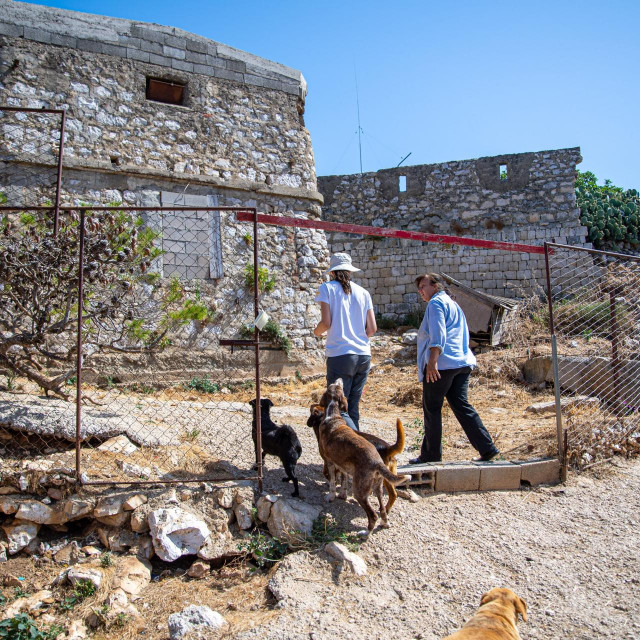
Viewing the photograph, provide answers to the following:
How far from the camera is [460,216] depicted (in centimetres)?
1405

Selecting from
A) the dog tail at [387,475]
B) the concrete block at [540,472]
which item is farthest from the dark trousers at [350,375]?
the concrete block at [540,472]

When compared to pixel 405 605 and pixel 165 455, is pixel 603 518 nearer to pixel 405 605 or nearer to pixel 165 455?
pixel 405 605

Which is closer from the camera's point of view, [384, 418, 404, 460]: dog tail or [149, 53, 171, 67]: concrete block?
[384, 418, 404, 460]: dog tail

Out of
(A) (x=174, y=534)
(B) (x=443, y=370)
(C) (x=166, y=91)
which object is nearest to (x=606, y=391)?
(B) (x=443, y=370)

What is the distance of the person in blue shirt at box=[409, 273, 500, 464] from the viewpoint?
4.59 m

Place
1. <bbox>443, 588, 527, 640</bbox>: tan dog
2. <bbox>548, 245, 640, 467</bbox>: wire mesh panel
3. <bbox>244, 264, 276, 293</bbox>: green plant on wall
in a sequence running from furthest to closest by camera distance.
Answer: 1. <bbox>244, 264, 276, 293</bbox>: green plant on wall
2. <bbox>548, 245, 640, 467</bbox>: wire mesh panel
3. <bbox>443, 588, 527, 640</bbox>: tan dog

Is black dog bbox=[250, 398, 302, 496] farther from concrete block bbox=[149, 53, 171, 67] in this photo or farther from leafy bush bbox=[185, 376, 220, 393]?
concrete block bbox=[149, 53, 171, 67]

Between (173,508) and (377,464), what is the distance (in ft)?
4.68

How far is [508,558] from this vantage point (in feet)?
12.1

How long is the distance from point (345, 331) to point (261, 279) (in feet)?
13.8

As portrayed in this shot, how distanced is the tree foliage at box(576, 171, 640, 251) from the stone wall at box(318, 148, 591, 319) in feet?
1.35

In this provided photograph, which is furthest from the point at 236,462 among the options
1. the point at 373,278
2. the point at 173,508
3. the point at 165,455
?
the point at 373,278

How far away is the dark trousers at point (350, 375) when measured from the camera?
4500 millimetres

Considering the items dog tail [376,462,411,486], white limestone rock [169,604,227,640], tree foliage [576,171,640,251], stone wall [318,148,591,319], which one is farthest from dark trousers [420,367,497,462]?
tree foliage [576,171,640,251]
